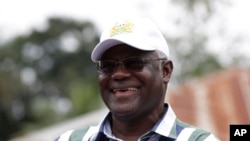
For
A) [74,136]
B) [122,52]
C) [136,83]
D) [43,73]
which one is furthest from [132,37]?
[43,73]

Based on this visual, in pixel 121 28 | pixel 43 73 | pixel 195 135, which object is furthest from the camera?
pixel 43 73

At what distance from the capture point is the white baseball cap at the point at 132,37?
119 inches

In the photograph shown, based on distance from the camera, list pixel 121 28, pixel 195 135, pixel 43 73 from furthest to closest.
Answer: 1. pixel 43 73
2. pixel 121 28
3. pixel 195 135

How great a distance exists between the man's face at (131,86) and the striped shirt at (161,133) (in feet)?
0.28

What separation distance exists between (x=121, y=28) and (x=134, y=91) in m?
0.26

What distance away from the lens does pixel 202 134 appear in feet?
9.73

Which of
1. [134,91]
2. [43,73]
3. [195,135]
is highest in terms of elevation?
[43,73]

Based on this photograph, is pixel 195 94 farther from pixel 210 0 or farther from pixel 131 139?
pixel 210 0

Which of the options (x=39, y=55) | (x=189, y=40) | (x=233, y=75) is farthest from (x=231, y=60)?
(x=39, y=55)

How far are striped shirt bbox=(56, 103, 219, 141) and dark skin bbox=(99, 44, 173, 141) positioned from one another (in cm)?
6

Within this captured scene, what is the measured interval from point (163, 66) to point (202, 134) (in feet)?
1.07

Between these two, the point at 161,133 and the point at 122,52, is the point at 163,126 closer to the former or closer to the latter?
the point at 161,133

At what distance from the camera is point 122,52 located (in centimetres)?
307

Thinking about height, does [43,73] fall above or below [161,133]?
above
